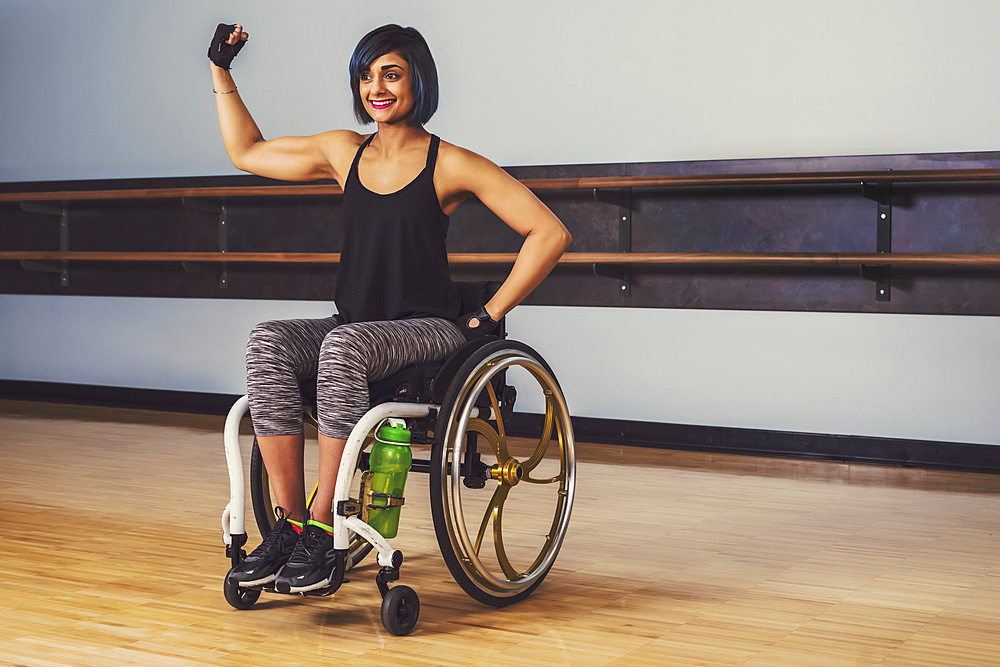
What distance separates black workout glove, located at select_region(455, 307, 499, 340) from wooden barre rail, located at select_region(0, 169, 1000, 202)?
5.99 feet

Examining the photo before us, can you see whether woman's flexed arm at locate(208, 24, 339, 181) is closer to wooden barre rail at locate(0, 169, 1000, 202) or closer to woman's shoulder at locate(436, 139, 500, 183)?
woman's shoulder at locate(436, 139, 500, 183)

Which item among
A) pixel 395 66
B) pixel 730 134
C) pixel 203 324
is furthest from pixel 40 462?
pixel 730 134

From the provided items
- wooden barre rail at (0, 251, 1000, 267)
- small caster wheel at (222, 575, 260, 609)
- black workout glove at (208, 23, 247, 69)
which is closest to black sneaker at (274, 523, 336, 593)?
small caster wheel at (222, 575, 260, 609)

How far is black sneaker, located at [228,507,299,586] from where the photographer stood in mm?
1870

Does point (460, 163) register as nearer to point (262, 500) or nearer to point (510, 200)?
point (510, 200)

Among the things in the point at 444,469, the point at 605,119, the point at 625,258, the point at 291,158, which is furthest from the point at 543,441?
the point at 605,119

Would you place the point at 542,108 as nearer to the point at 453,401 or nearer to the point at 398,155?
the point at 398,155

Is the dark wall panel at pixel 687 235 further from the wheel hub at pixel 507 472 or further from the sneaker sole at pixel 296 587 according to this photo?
the sneaker sole at pixel 296 587

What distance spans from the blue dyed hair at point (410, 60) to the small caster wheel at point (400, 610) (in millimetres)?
814

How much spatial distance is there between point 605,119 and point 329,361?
97.0 inches

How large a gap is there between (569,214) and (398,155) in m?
2.09

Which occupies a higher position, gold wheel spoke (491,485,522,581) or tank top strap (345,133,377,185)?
tank top strap (345,133,377,185)

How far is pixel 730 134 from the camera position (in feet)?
12.9

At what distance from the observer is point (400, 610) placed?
186 centimetres
